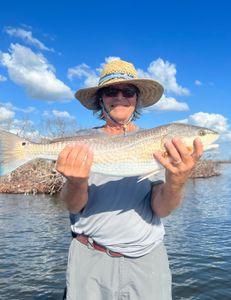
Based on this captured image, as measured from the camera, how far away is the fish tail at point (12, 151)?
13.3 ft

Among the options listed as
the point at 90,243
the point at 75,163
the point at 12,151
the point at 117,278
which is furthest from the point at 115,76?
the point at 117,278

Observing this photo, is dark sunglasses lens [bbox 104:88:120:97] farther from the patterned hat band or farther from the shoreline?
the shoreline

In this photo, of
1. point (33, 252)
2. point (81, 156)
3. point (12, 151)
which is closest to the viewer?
point (81, 156)

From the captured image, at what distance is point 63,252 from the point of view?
48.3ft

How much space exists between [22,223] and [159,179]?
58.2ft

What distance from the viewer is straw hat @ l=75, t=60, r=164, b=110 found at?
14.6 ft

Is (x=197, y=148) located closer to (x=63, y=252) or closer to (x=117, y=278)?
(x=117, y=278)

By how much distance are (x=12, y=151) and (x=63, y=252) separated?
11.5 m

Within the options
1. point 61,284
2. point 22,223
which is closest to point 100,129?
point 61,284

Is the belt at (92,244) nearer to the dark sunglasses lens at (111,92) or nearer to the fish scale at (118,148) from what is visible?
the fish scale at (118,148)

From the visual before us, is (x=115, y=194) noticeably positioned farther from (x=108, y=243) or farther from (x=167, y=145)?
(x=167, y=145)

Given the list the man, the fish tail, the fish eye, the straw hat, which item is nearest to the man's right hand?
the man

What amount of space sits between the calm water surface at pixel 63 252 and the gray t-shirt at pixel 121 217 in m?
7.68

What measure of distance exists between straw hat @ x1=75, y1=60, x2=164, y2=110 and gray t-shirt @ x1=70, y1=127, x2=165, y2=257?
1275 mm
